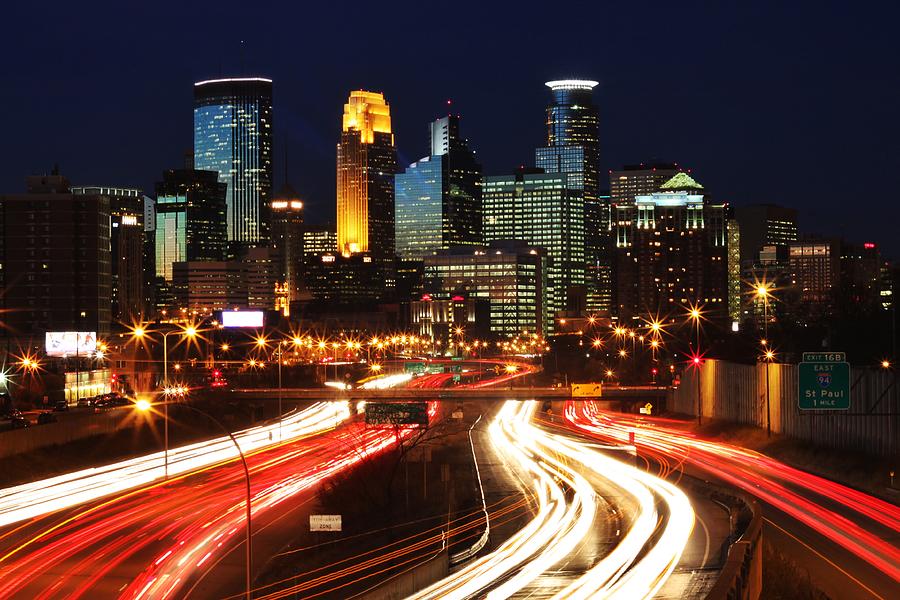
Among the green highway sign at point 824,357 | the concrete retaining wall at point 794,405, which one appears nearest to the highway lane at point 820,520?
the concrete retaining wall at point 794,405

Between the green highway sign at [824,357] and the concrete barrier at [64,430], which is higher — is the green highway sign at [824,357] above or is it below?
above

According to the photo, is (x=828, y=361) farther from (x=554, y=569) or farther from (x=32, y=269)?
(x=32, y=269)

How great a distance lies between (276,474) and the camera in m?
71.6

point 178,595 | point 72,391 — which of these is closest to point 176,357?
point 72,391

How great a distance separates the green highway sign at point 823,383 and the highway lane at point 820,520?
395 cm

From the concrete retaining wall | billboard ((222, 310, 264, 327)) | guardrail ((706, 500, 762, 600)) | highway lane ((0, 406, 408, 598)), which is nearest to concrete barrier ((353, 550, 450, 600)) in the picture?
highway lane ((0, 406, 408, 598))

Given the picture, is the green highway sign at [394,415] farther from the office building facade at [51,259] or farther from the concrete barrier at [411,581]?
the office building facade at [51,259]

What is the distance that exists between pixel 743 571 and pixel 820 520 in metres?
18.5

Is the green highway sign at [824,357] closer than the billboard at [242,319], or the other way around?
the green highway sign at [824,357]

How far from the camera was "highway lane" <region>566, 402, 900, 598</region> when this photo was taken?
1426 inches

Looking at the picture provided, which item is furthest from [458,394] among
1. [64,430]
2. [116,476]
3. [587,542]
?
[587,542]

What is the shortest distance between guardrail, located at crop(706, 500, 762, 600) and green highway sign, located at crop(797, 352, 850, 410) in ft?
49.4

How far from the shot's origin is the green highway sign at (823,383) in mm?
52094

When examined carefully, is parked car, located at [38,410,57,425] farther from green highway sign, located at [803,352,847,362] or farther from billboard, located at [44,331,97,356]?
green highway sign, located at [803,352,847,362]
